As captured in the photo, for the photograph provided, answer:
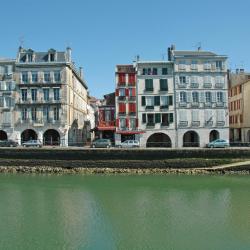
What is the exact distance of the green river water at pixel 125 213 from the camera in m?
18.1

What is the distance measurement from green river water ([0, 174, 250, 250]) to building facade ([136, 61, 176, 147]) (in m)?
16.7

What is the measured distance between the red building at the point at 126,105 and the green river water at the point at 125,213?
683 inches

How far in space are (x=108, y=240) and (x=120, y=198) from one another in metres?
9.99

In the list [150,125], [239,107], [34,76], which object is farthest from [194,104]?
[34,76]

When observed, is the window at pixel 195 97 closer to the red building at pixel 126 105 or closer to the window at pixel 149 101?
the window at pixel 149 101

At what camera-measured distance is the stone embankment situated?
41.3m

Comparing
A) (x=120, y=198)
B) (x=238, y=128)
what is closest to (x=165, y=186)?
(x=120, y=198)

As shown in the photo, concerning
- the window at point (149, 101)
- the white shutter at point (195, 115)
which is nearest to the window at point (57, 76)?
the window at point (149, 101)

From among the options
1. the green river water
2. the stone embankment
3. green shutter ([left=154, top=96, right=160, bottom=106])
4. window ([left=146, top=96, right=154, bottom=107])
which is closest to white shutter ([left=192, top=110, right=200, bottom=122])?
green shutter ([left=154, top=96, right=160, bottom=106])

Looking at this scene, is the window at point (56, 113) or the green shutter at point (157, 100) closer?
the green shutter at point (157, 100)

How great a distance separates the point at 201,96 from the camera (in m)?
53.5

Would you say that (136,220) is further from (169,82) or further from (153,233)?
(169,82)

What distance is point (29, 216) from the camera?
896 inches

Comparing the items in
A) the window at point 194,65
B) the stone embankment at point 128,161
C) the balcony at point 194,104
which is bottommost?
the stone embankment at point 128,161
